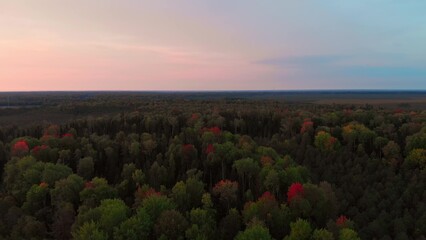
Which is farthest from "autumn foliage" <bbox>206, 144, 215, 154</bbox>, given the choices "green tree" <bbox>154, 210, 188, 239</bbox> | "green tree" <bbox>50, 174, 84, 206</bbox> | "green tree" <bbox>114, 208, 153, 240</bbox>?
"green tree" <bbox>114, 208, 153, 240</bbox>

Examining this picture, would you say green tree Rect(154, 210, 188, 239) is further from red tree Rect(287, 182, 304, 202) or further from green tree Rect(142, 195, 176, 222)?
red tree Rect(287, 182, 304, 202)

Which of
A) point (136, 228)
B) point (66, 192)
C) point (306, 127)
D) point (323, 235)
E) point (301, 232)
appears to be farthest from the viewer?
point (306, 127)

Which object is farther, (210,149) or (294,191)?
(210,149)

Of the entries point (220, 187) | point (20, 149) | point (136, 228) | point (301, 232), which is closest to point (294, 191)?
point (301, 232)

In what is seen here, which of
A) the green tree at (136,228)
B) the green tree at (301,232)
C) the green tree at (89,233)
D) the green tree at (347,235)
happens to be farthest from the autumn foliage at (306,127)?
the green tree at (89,233)

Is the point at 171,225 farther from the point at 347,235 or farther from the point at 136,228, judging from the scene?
the point at 347,235

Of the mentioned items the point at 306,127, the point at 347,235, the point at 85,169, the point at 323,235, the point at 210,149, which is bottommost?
the point at 323,235

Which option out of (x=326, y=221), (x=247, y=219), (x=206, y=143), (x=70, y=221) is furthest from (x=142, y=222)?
(x=206, y=143)

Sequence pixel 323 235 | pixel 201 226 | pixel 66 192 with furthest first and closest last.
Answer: pixel 66 192, pixel 201 226, pixel 323 235

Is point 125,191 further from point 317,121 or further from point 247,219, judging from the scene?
point 317,121
